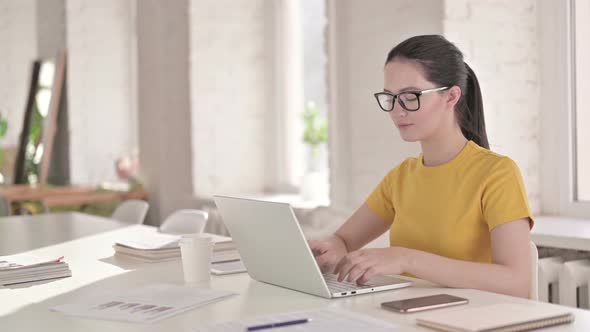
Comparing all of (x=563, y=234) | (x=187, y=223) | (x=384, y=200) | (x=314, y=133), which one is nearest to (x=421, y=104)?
(x=384, y=200)

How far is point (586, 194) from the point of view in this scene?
3049mm

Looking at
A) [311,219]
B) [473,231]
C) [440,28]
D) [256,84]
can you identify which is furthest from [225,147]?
[473,231]

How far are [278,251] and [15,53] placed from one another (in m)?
6.44

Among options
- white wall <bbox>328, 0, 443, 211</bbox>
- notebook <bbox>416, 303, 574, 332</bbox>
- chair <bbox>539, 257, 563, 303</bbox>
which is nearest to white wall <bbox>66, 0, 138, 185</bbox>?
white wall <bbox>328, 0, 443, 211</bbox>

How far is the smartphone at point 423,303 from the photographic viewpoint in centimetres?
145

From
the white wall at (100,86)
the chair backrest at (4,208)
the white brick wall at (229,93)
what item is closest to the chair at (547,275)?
the white brick wall at (229,93)

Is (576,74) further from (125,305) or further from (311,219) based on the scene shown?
(125,305)

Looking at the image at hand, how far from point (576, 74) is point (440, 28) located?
0.53 m

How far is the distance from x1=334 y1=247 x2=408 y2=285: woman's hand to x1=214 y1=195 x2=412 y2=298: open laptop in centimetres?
3

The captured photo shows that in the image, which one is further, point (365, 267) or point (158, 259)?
point (158, 259)

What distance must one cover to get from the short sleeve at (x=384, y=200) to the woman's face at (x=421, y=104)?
0.93 ft

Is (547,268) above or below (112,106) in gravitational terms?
below

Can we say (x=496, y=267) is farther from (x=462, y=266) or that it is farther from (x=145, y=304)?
(x=145, y=304)

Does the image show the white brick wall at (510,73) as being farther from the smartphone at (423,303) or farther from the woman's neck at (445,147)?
the smartphone at (423,303)
